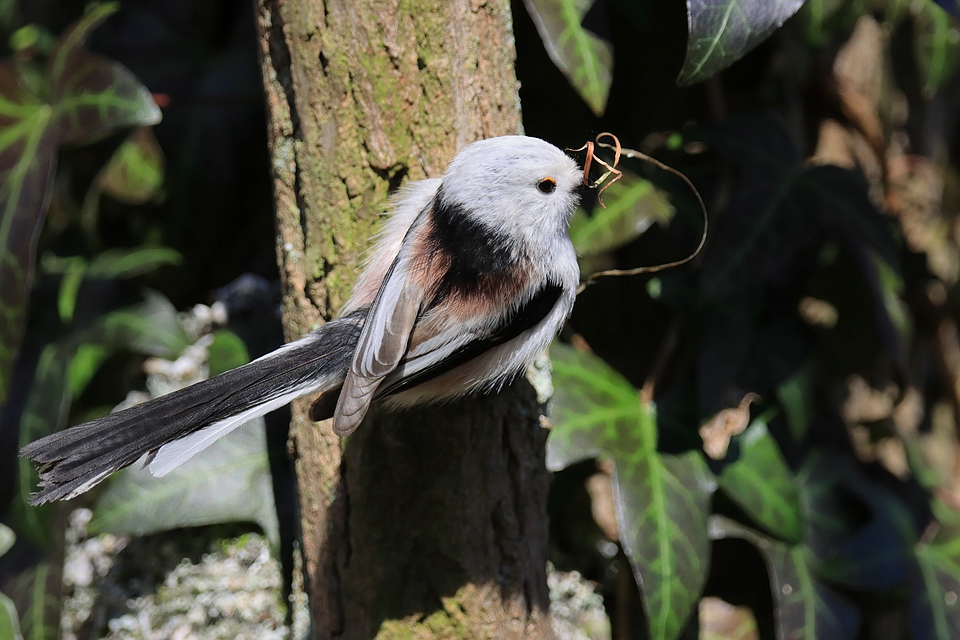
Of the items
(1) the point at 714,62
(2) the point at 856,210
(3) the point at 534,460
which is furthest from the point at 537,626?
(2) the point at 856,210

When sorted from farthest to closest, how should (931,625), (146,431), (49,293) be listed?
(49,293) → (931,625) → (146,431)

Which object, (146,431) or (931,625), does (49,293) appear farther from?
(931,625)

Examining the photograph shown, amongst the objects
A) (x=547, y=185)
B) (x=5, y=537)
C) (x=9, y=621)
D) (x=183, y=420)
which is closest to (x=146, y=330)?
(x=5, y=537)

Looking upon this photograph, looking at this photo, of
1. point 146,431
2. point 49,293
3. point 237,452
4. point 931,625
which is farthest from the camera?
point 49,293

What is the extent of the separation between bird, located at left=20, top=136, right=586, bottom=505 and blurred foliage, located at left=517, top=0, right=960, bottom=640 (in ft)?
1.14

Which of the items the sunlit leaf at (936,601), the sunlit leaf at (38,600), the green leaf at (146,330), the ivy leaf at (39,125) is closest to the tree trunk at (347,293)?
the ivy leaf at (39,125)

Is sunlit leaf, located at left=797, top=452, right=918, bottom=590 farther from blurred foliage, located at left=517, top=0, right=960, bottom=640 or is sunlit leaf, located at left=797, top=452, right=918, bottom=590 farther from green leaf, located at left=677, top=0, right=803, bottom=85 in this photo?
green leaf, located at left=677, top=0, right=803, bottom=85

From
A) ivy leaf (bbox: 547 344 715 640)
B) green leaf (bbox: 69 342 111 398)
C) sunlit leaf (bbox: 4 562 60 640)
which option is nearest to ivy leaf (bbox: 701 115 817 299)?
ivy leaf (bbox: 547 344 715 640)

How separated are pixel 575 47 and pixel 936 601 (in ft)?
4.80

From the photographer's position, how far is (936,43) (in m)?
1.93

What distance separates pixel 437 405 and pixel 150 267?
3.13 ft

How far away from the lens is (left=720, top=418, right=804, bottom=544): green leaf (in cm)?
165

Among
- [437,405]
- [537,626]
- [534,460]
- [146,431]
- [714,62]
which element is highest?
[714,62]

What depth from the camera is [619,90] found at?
1.89m
